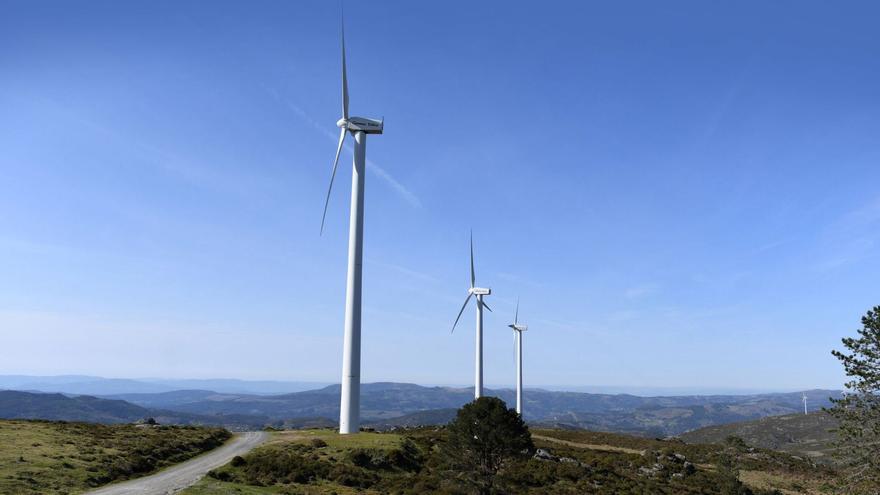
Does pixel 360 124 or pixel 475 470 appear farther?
pixel 360 124

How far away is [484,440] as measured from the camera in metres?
49.4

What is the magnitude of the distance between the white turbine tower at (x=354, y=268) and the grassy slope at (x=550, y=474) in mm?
4691

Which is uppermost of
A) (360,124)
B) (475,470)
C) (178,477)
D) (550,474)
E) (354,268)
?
(360,124)

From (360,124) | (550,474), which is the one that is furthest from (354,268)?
(550,474)

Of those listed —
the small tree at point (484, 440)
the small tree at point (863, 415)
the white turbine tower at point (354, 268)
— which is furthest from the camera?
the white turbine tower at point (354, 268)

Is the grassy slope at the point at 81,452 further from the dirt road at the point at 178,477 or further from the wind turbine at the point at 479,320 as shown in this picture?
the wind turbine at the point at 479,320

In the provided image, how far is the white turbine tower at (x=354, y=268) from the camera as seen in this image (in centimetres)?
6625

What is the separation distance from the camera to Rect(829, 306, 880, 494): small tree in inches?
1428

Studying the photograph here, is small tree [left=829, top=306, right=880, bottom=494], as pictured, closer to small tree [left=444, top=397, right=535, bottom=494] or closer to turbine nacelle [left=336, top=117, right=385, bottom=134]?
small tree [left=444, top=397, right=535, bottom=494]

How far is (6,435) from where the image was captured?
59.1 m

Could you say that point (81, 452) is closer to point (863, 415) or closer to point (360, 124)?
point (360, 124)

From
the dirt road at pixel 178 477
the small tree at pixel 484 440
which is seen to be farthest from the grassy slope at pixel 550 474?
the small tree at pixel 484 440

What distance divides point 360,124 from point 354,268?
1924cm

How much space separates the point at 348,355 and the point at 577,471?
111 ft
